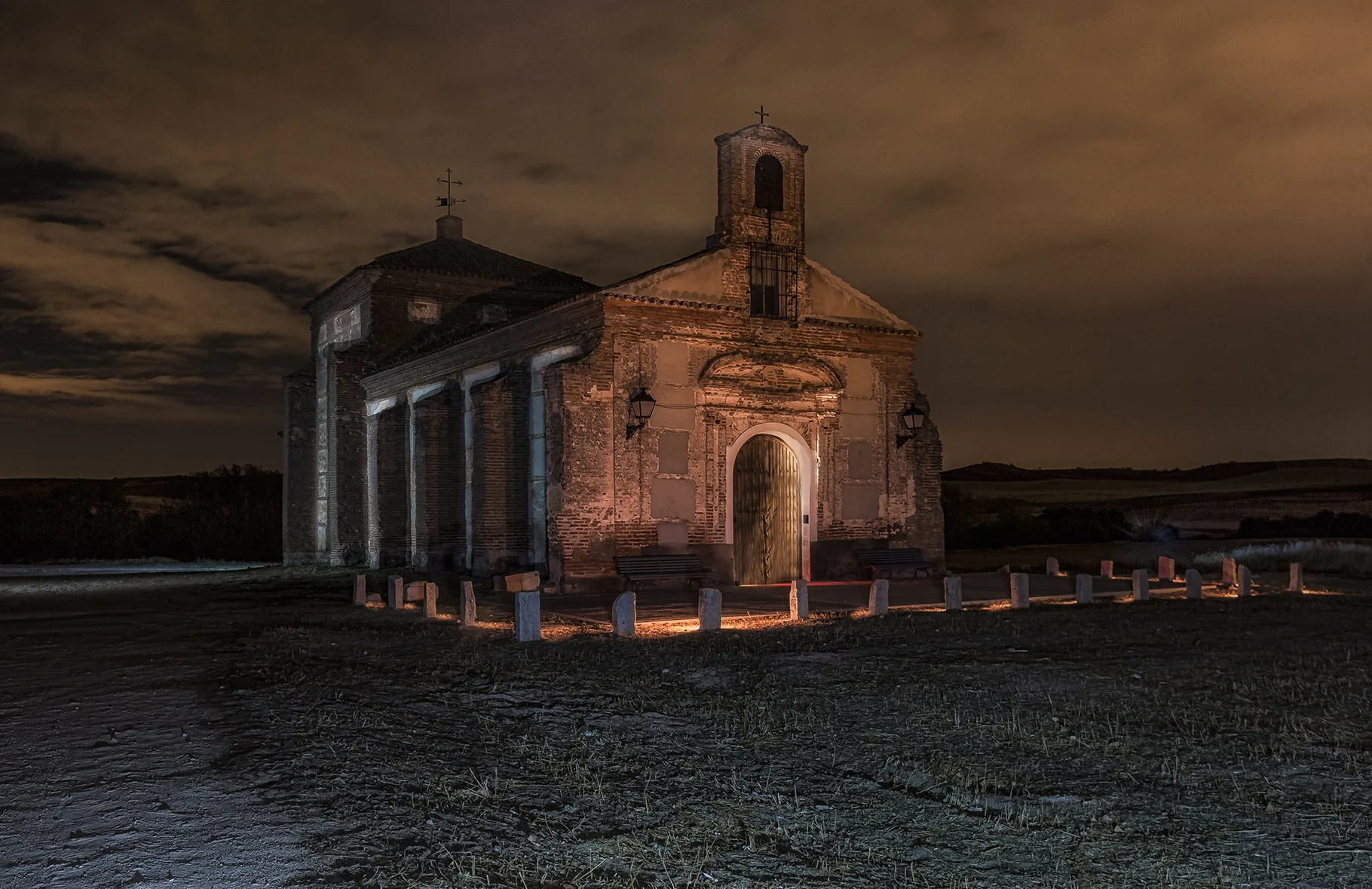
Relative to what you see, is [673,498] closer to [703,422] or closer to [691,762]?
[703,422]

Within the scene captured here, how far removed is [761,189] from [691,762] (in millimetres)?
15765

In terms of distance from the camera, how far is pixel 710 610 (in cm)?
1386

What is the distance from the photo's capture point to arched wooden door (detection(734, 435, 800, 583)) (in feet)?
67.5

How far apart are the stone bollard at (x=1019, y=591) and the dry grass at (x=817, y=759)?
365 cm

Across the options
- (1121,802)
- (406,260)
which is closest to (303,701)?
(1121,802)

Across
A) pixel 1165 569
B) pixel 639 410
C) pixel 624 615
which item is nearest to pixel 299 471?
pixel 639 410

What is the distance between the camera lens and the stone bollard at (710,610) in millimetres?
13812

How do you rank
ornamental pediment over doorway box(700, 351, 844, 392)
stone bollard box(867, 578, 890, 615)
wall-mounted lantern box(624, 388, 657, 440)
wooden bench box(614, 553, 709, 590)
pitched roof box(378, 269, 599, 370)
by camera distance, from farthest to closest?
pitched roof box(378, 269, 599, 370)
ornamental pediment over doorway box(700, 351, 844, 392)
wall-mounted lantern box(624, 388, 657, 440)
wooden bench box(614, 553, 709, 590)
stone bollard box(867, 578, 890, 615)

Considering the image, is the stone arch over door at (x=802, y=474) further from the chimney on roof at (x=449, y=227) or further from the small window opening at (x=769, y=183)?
the chimney on roof at (x=449, y=227)

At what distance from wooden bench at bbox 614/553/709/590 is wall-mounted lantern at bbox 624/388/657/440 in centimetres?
222

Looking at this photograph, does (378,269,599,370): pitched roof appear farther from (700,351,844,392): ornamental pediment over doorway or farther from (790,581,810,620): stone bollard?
(790,581,810,620): stone bollard

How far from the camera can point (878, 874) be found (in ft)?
16.7

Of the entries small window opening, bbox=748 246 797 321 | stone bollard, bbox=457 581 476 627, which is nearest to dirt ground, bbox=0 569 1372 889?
stone bollard, bbox=457 581 476 627

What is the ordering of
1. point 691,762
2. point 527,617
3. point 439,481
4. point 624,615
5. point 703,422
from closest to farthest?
point 691,762, point 527,617, point 624,615, point 703,422, point 439,481
